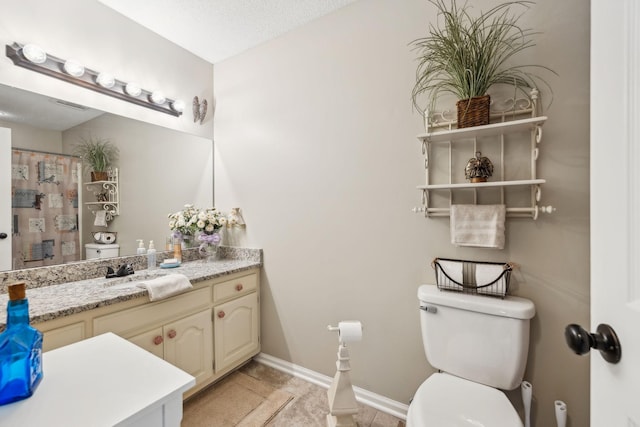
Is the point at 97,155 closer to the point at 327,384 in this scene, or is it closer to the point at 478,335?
the point at 327,384

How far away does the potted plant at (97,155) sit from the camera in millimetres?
1631

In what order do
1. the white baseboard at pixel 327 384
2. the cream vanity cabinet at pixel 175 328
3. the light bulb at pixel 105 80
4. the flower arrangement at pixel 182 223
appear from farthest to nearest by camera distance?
the flower arrangement at pixel 182 223 → the light bulb at pixel 105 80 → the white baseboard at pixel 327 384 → the cream vanity cabinet at pixel 175 328

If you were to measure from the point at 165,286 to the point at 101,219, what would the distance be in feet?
2.30

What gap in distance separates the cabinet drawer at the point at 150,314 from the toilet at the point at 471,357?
125cm

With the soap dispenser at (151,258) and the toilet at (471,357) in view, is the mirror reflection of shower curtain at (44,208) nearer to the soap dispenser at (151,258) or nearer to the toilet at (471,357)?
the soap dispenser at (151,258)

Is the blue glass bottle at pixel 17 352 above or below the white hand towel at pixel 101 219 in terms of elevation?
below

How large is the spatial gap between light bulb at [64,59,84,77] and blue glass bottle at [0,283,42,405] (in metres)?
1.52

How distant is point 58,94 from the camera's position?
1.53 m

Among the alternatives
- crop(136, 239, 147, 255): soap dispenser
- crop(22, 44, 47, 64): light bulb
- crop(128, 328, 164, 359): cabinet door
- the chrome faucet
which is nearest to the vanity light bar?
crop(22, 44, 47, 64): light bulb

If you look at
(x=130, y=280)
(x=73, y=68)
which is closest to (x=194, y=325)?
(x=130, y=280)
